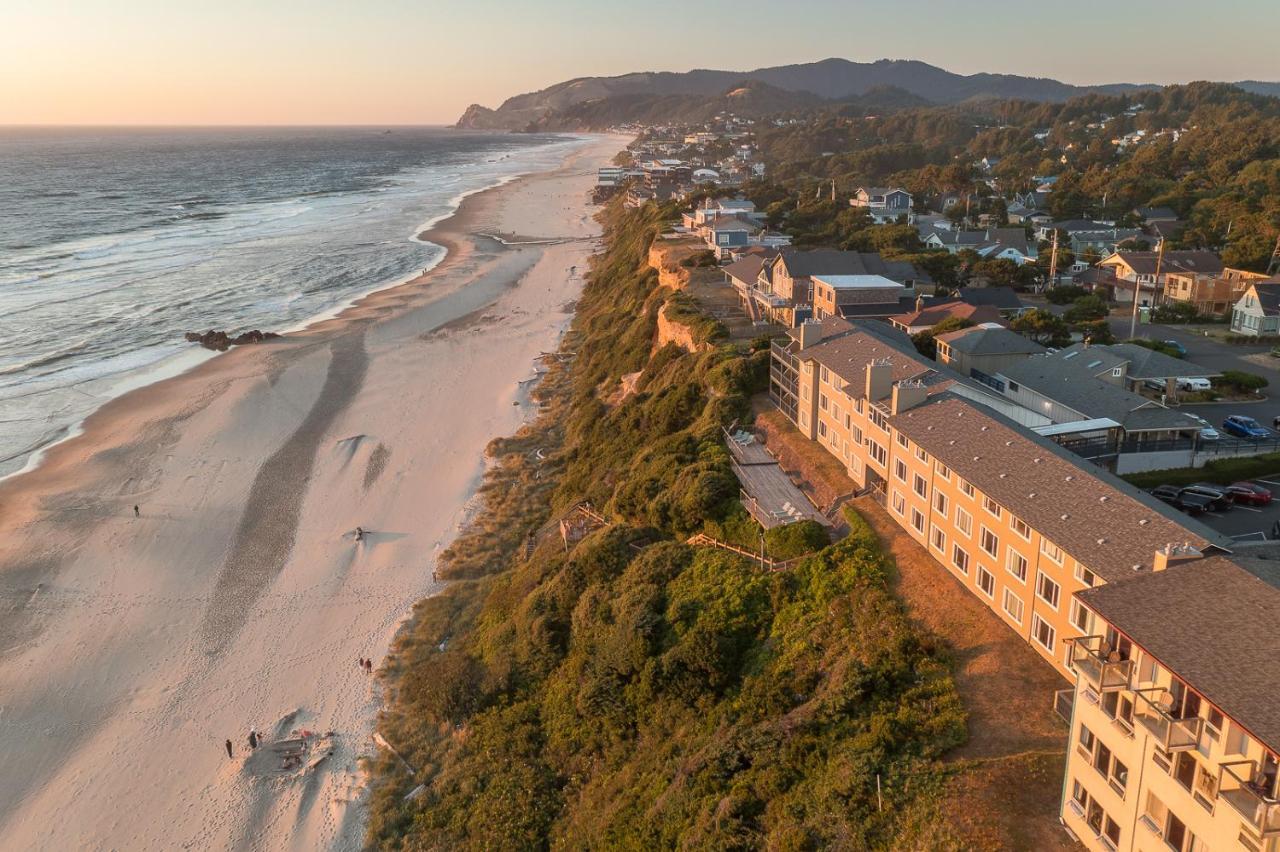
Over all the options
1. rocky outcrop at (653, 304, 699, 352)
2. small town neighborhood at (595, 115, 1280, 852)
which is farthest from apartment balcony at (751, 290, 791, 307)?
rocky outcrop at (653, 304, 699, 352)

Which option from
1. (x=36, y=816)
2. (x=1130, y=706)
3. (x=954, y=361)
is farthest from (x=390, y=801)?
(x=954, y=361)

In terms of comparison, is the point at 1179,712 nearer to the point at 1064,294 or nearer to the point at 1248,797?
the point at 1248,797

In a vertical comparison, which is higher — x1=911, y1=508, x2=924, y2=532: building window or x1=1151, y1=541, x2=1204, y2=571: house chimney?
x1=1151, y1=541, x2=1204, y2=571: house chimney

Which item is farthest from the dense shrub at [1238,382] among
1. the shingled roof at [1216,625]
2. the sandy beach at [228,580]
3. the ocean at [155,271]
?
the ocean at [155,271]

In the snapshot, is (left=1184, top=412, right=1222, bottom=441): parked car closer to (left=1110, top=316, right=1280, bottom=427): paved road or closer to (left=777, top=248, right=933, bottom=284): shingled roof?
(left=1110, top=316, right=1280, bottom=427): paved road

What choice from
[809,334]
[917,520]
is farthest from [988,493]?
[809,334]
